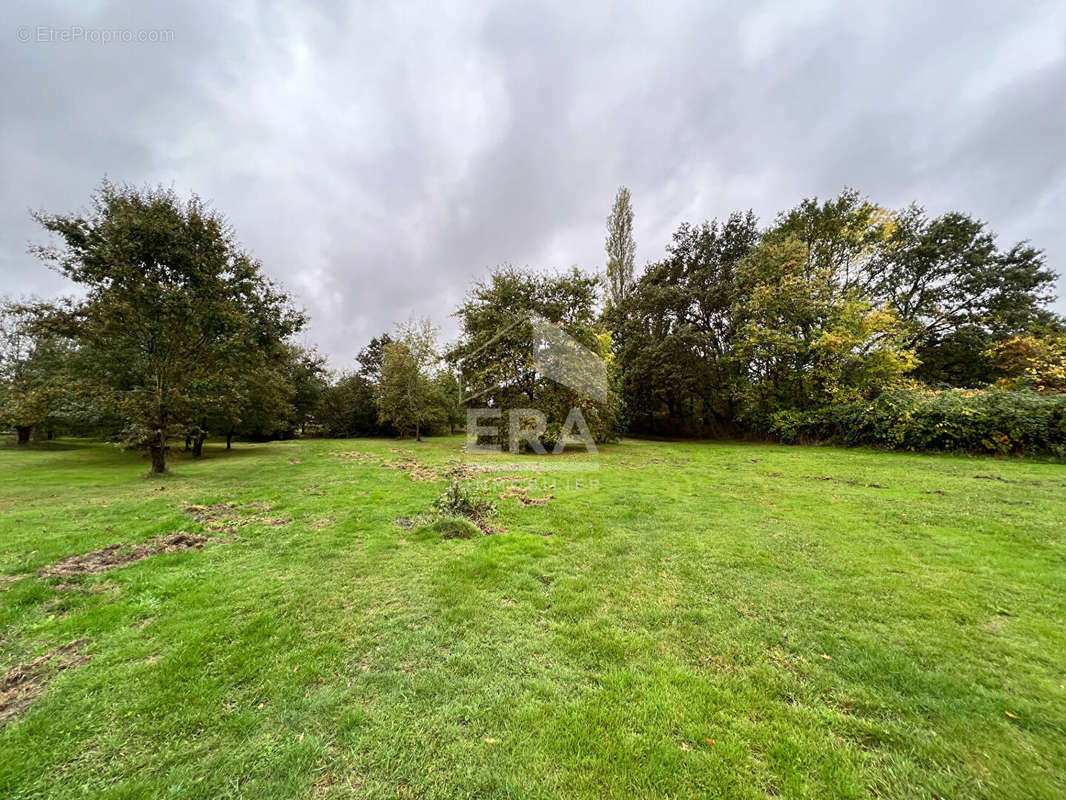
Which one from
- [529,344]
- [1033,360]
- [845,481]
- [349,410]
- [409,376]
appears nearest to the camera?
[845,481]

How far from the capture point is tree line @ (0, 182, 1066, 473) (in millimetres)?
9977

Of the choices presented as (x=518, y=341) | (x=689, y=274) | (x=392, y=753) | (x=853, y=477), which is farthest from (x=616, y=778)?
(x=689, y=274)

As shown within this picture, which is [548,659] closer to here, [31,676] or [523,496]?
[31,676]

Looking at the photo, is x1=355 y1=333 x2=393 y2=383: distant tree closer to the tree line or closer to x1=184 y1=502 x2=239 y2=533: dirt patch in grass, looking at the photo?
the tree line

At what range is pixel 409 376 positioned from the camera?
75.8 feet

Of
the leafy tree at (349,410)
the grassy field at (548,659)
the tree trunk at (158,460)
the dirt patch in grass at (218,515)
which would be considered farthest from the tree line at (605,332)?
the grassy field at (548,659)

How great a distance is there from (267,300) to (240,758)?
14161 millimetres

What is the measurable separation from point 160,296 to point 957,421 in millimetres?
25154

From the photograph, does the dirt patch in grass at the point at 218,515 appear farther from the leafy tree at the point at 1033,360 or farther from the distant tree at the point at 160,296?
the leafy tree at the point at 1033,360

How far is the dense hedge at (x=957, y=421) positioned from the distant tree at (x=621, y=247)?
1513cm

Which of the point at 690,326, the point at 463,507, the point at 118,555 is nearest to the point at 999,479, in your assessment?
the point at 463,507

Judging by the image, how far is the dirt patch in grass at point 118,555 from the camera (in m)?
4.03

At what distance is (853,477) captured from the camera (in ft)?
29.5

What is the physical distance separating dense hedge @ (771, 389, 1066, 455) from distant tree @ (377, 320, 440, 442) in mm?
21718
